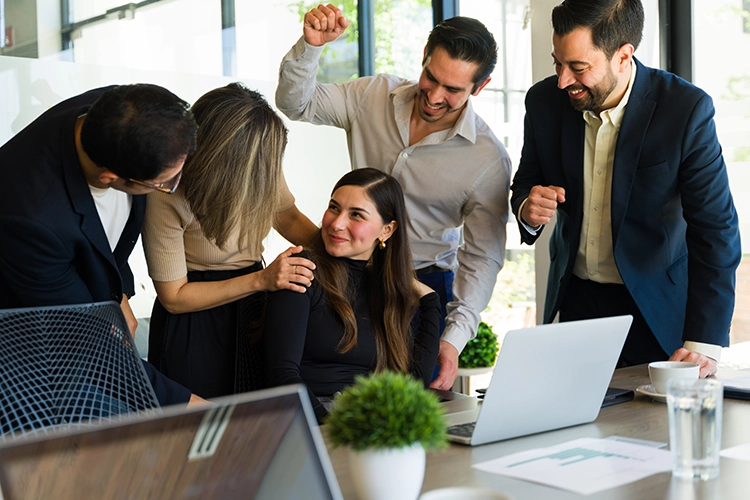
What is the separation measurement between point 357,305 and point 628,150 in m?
0.86

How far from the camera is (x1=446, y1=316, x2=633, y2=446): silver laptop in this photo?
1358 mm

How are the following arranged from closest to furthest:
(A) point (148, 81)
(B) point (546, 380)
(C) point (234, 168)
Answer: (B) point (546, 380) < (C) point (234, 168) < (A) point (148, 81)

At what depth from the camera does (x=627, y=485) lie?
117cm

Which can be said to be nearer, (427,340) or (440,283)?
(427,340)

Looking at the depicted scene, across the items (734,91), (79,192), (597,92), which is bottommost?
(79,192)

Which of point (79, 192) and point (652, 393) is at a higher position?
point (79, 192)

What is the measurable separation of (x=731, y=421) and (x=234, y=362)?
4.08ft

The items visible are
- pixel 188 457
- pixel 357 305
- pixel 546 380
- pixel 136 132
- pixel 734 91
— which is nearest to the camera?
pixel 188 457

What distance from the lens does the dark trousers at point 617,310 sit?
2.35 m

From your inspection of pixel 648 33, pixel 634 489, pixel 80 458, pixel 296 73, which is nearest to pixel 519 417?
pixel 634 489

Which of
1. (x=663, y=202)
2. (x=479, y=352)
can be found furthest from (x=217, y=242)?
(x=479, y=352)

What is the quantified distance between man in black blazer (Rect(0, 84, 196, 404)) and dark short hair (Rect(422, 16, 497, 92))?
979 millimetres

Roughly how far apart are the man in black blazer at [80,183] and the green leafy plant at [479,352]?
204cm

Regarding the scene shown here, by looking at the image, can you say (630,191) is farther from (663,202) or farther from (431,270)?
(431,270)
